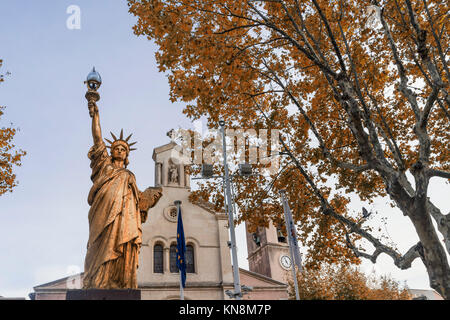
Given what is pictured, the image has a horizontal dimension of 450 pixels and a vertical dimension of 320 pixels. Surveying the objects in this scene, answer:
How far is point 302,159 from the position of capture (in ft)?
46.0

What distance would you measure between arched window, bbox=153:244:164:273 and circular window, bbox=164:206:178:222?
206 cm

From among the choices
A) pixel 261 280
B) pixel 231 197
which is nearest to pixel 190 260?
pixel 261 280

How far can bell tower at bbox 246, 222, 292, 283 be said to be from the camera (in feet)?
114

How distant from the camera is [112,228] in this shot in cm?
791

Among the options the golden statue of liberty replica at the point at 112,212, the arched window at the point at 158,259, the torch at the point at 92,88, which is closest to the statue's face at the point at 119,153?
the golden statue of liberty replica at the point at 112,212

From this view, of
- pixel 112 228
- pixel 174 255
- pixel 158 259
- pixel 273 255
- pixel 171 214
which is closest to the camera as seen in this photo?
pixel 112 228

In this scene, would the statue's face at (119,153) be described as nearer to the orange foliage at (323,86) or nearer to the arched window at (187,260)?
the orange foliage at (323,86)

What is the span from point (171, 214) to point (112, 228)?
18.0 m

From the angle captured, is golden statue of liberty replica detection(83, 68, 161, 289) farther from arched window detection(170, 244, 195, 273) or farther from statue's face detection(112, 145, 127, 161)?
arched window detection(170, 244, 195, 273)

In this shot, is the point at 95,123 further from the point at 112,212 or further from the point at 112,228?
the point at 112,228

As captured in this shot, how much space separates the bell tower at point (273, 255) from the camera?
34.8m

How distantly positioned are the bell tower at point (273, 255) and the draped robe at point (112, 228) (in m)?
26.6

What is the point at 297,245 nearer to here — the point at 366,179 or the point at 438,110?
the point at 366,179

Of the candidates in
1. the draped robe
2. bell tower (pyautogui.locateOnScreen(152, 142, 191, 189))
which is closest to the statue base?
the draped robe
